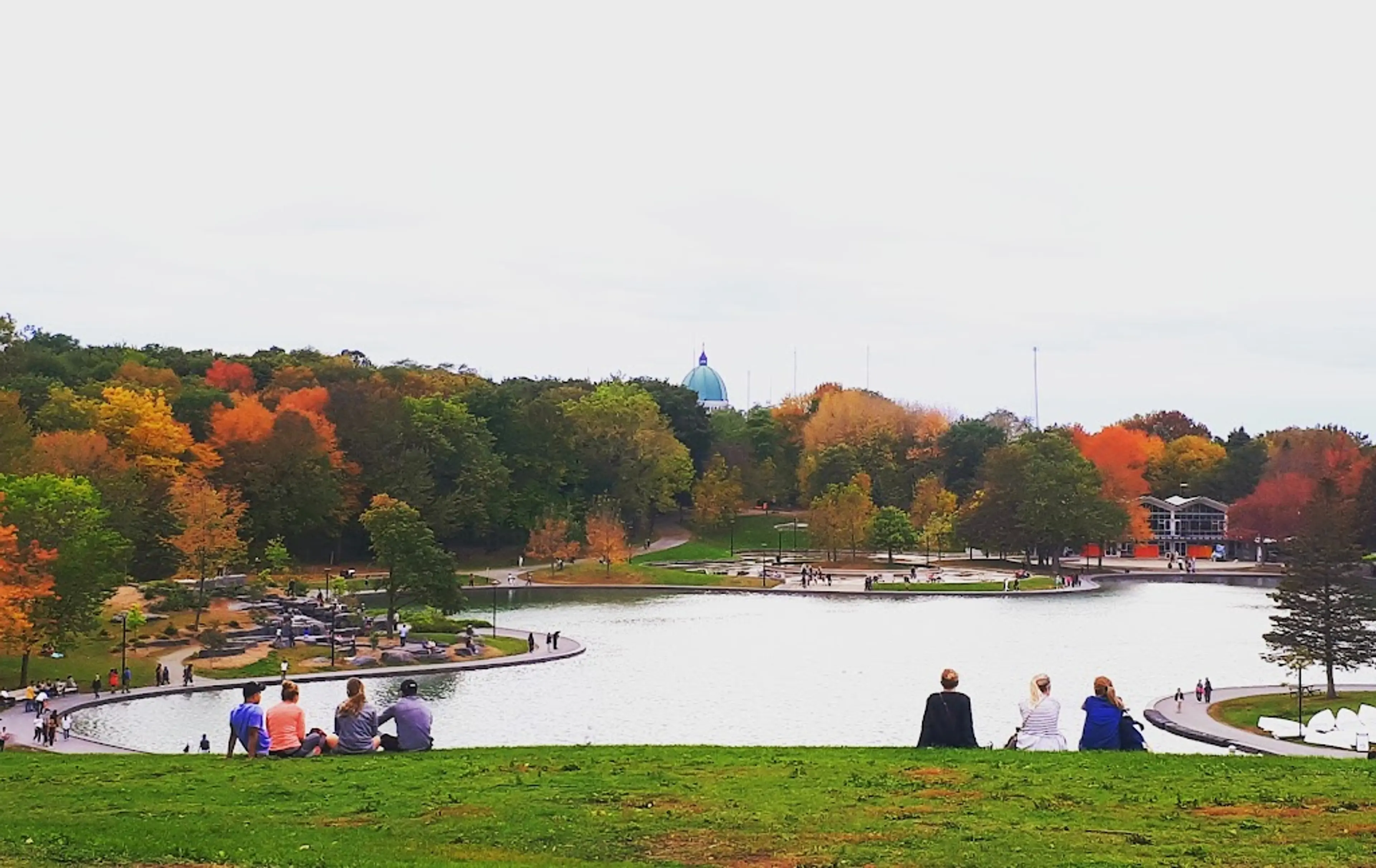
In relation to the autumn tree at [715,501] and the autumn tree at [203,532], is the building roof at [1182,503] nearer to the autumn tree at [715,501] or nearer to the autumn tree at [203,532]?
the autumn tree at [715,501]

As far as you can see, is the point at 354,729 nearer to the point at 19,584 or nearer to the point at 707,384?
the point at 19,584

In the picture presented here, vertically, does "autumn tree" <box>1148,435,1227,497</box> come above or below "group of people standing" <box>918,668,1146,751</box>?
above

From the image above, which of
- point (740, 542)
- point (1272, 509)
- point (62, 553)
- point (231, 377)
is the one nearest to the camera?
point (62, 553)

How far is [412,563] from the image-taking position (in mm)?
49656

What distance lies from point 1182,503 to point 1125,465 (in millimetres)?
4610

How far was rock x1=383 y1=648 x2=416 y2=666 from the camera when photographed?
43.9m

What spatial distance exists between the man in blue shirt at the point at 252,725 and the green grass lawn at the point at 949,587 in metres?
58.0

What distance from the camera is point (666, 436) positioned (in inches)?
3649

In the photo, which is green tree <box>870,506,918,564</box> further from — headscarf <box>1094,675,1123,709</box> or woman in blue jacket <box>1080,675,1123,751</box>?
headscarf <box>1094,675,1123,709</box>

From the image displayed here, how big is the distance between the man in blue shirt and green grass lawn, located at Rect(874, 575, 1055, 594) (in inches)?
2282

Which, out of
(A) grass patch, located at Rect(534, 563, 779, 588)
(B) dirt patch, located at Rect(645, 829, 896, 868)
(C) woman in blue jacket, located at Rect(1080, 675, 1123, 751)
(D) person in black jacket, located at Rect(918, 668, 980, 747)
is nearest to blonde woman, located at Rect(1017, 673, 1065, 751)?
(C) woman in blue jacket, located at Rect(1080, 675, 1123, 751)

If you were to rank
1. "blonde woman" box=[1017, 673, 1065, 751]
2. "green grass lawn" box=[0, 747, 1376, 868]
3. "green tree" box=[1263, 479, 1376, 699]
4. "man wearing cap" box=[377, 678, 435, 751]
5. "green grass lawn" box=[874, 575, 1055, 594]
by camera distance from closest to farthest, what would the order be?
"green grass lawn" box=[0, 747, 1376, 868] → "blonde woman" box=[1017, 673, 1065, 751] → "man wearing cap" box=[377, 678, 435, 751] → "green tree" box=[1263, 479, 1376, 699] → "green grass lawn" box=[874, 575, 1055, 594]

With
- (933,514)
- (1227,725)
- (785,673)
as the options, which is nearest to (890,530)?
(933,514)

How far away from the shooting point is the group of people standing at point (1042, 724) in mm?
14625
